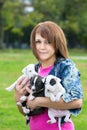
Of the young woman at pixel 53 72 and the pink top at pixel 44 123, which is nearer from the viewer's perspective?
the young woman at pixel 53 72

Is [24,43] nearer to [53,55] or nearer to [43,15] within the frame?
[43,15]

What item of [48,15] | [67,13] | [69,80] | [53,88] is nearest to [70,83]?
[69,80]

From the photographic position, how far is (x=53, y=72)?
2.94m

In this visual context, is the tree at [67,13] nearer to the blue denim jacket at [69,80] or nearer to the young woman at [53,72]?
the young woman at [53,72]

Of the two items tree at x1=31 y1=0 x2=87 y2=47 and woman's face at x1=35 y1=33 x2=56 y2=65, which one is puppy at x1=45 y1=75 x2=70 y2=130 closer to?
woman's face at x1=35 y1=33 x2=56 y2=65

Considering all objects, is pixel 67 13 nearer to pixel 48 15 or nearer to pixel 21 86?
pixel 48 15

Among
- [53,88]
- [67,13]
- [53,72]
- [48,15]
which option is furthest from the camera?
[48,15]

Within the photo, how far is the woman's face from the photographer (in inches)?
117

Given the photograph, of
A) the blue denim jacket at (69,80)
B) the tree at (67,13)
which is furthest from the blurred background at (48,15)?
the blue denim jacket at (69,80)

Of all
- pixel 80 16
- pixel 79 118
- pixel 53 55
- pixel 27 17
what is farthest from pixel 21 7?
pixel 53 55

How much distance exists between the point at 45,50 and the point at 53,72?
0.56ft

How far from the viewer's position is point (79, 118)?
6.73 metres

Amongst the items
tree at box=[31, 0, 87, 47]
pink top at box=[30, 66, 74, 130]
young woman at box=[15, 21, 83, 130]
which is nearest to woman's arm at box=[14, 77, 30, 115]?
young woman at box=[15, 21, 83, 130]

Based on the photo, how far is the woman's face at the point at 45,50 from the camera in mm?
2977
